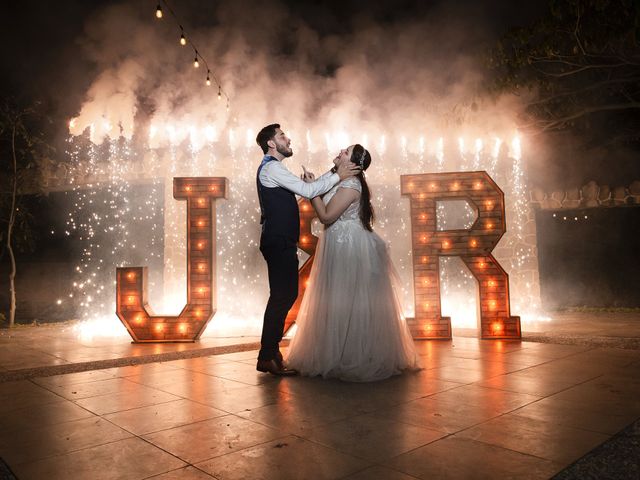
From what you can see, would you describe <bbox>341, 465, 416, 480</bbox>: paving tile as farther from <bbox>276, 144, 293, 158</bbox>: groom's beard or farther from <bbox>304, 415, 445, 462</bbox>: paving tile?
<bbox>276, 144, 293, 158</bbox>: groom's beard

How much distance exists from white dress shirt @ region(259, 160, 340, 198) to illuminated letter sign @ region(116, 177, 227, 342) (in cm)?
247

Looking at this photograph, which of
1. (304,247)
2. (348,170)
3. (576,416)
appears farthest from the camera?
(304,247)

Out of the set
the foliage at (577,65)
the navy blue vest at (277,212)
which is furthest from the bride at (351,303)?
the foliage at (577,65)

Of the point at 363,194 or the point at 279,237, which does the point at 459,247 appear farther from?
the point at 279,237

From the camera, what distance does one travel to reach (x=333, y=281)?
3773 millimetres

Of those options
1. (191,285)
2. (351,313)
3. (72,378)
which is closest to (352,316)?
(351,313)

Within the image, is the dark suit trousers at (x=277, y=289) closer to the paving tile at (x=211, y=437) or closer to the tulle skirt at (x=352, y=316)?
the tulle skirt at (x=352, y=316)

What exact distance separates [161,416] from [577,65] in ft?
27.9

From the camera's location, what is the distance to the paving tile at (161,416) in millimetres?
2402

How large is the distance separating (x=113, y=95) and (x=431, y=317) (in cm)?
947

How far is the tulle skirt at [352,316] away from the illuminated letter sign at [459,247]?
192cm

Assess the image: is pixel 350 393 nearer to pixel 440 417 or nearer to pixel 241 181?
pixel 440 417

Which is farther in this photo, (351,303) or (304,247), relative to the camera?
(304,247)

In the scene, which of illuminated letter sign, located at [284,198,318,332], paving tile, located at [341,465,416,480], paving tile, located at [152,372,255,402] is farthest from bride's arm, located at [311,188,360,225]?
paving tile, located at [341,465,416,480]
